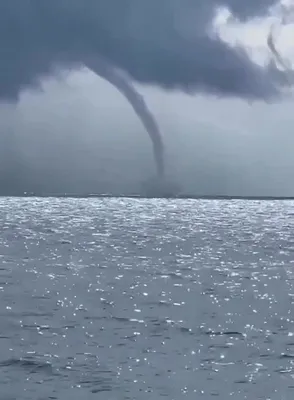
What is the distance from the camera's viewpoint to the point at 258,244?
112 m

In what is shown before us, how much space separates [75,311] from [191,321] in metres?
7.23

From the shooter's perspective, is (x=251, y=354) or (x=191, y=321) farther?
(x=191, y=321)

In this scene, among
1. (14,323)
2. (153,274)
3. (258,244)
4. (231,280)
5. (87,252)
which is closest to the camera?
(14,323)

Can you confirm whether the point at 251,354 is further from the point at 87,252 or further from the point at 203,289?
the point at 87,252

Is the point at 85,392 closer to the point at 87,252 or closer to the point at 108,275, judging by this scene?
the point at 108,275

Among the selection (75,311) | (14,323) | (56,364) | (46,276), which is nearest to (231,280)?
(46,276)

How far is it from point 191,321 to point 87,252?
5447 cm

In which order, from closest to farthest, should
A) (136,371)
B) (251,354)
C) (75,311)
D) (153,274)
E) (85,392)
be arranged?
(85,392), (136,371), (251,354), (75,311), (153,274)

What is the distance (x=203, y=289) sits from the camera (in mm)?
52625

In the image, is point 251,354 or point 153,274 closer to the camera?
point 251,354

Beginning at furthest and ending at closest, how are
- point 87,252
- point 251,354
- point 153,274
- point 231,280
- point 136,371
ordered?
point 87,252
point 153,274
point 231,280
point 251,354
point 136,371

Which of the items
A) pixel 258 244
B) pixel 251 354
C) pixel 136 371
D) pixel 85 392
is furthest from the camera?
pixel 258 244

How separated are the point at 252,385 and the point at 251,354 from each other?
4591 mm

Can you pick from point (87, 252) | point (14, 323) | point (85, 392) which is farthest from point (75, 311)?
point (87, 252)
